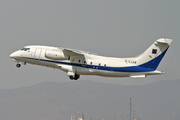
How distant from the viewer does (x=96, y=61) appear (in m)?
36.1

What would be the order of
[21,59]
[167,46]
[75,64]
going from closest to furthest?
1. [167,46]
2. [75,64]
3. [21,59]

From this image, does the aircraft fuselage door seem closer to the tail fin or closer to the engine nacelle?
the engine nacelle

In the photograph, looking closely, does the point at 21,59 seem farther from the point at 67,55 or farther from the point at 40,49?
the point at 67,55

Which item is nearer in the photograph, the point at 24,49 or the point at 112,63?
the point at 112,63

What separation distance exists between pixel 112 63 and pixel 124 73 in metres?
1.72

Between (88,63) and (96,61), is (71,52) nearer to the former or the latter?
(88,63)

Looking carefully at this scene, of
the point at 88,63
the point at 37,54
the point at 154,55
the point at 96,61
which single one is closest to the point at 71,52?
the point at 88,63

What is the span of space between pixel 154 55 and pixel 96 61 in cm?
645

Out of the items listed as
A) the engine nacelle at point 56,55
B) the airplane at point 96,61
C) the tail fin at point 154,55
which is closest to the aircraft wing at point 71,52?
the airplane at point 96,61

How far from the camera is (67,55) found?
37031mm

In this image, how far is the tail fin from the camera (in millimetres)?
34469

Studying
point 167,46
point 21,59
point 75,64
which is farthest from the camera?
point 21,59

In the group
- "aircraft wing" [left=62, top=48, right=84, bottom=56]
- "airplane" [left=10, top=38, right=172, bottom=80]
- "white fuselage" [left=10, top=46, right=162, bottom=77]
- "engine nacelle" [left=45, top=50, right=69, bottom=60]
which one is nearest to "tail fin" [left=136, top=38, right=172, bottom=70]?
"airplane" [left=10, top=38, right=172, bottom=80]

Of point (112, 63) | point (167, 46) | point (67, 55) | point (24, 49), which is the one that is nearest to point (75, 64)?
point (67, 55)
